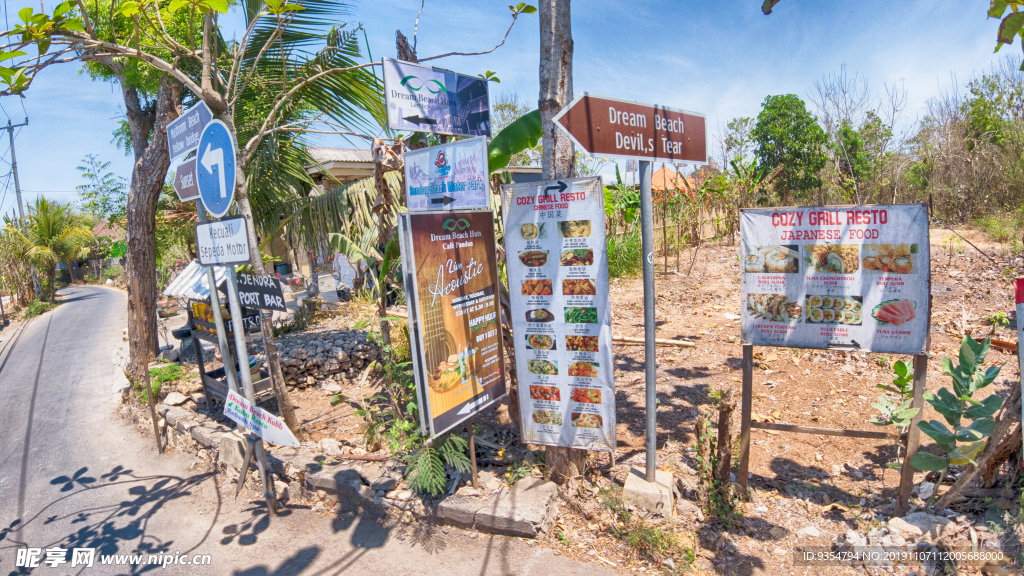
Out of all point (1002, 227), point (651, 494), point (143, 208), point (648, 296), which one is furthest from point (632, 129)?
point (1002, 227)

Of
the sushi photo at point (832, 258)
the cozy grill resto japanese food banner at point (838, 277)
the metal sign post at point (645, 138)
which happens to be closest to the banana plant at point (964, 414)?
the cozy grill resto japanese food banner at point (838, 277)

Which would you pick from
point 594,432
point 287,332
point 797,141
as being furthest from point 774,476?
point 797,141

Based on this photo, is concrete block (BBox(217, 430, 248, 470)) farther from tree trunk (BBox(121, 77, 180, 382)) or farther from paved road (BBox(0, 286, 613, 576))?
tree trunk (BBox(121, 77, 180, 382))

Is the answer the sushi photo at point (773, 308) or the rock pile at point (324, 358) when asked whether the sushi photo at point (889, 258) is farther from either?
the rock pile at point (324, 358)

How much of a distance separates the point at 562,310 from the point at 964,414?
2323mm

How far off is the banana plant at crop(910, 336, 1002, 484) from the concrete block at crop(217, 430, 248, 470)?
517 cm

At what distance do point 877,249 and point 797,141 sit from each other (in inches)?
774

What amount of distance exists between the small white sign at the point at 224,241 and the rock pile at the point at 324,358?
329 cm

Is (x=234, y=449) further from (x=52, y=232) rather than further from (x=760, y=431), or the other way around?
(x=52, y=232)

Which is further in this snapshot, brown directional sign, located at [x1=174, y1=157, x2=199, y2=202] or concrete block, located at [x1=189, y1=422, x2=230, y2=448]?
concrete block, located at [x1=189, y1=422, x2=230, y2=448]

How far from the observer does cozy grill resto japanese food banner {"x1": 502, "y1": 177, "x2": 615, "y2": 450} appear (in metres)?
3.32

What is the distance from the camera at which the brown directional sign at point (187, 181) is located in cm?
410

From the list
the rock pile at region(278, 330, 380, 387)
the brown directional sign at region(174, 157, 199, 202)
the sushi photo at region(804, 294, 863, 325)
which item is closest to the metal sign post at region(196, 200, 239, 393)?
the brown directional sign at region(174, 157, 199, 202)
